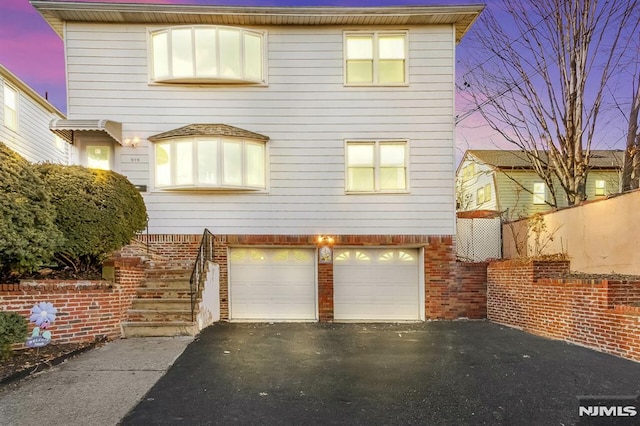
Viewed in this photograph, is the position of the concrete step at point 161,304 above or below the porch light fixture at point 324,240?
below

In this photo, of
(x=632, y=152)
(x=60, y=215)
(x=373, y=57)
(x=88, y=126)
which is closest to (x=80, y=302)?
(x=60, y=215)

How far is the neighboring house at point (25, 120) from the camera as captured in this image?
1247 centimetres

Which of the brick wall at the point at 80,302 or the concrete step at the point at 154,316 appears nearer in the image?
the brick wall at the point at 80,302

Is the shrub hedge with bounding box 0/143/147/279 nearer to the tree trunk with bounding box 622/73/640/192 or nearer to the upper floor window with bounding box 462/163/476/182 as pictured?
the tree trunk with bounding box 622/73/640/192

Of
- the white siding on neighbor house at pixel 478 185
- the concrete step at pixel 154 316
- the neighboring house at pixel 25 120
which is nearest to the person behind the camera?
the concrete step at pixel 154 316

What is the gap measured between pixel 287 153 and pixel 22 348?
650 centimetres

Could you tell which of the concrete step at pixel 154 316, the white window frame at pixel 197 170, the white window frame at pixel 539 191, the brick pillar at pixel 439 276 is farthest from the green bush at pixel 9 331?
the white window frame at pixel 539 191

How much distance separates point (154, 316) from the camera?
22.7 ft

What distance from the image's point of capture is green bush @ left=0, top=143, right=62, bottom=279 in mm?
5293

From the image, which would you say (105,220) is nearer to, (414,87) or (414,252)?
(414,252)

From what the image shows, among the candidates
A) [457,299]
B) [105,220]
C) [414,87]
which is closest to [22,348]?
[105,220]

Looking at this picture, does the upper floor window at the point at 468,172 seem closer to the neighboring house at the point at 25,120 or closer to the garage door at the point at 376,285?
the garage door at the point at 376,285

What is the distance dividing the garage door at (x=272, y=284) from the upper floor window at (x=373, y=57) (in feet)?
16.1

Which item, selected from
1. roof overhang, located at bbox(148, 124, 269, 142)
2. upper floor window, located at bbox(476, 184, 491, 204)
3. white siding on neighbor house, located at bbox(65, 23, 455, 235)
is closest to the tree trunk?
white siding on neighbor house, located at bbox(65, 23, 455, 235)
